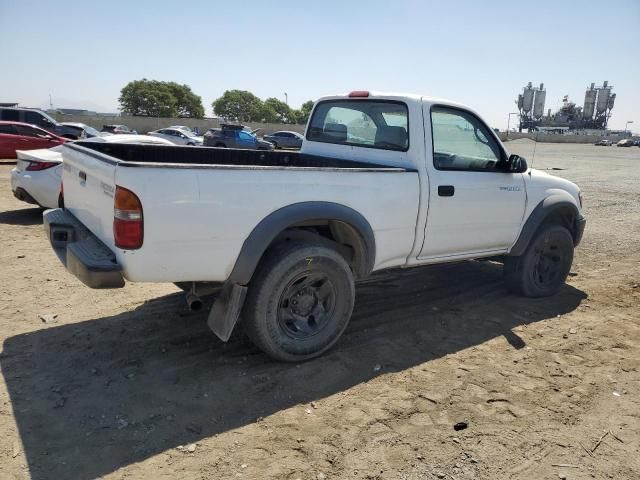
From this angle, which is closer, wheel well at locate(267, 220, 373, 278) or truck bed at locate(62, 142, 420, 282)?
truck bed at locate(62, 142, 420, 282)

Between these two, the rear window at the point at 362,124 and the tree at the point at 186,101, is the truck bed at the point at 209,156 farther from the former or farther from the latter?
the tree at the point at 186,101

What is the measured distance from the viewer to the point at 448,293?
531 cm

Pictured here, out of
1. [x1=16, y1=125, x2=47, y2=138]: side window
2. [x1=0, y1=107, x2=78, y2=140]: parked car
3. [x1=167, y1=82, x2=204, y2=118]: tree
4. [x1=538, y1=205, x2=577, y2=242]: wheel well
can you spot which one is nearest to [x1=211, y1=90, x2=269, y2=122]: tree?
[x1=167, y1=82, x2=204, y2=118]: tree

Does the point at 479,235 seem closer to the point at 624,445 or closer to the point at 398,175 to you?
the point at 398,175

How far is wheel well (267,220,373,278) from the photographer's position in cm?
360

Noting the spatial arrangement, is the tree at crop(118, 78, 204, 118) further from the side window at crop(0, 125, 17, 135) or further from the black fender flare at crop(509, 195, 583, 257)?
the black fender flare at crop(509, 195, 583, 257)

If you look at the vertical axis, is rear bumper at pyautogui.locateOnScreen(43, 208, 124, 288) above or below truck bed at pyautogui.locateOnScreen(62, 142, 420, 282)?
below

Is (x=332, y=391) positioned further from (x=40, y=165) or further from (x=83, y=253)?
(x=40, y=165)

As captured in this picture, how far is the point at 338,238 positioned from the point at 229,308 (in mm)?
1028

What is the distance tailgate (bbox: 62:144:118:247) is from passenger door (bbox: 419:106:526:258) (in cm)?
243

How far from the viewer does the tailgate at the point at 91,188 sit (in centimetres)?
306

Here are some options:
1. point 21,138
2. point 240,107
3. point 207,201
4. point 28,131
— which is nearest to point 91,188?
point 207,201

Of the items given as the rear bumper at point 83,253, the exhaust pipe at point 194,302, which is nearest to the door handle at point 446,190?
the exhaust pipe at point 194,302

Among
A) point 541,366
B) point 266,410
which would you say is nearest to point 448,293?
point 541,366
